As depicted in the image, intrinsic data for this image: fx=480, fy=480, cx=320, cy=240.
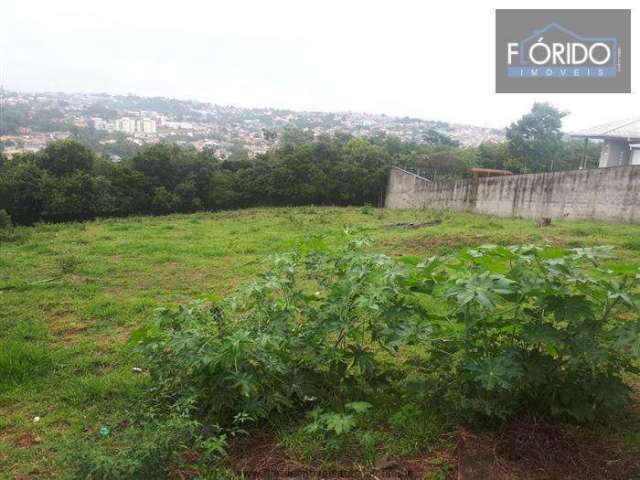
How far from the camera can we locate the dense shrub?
1.99m

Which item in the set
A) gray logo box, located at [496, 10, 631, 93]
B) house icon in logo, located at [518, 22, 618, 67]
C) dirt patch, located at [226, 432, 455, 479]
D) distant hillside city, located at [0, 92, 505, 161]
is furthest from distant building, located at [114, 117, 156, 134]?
dirt patch, located at [226, 432, 455, 479]

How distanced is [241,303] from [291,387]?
1.61ft

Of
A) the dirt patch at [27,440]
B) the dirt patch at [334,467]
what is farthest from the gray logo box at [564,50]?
the dirt patch at [27,440]

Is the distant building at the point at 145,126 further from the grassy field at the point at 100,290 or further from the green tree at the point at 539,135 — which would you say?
the grassy field at the point at 100,290

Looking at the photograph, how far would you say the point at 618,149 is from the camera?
606 inches

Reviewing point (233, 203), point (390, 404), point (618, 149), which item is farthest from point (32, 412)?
point (233, 203)

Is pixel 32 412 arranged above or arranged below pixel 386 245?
below

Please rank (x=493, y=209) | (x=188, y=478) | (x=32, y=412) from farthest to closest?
1. (x=493, y=209)
2. (x=32, y=412)
3. (x=188, y=478)

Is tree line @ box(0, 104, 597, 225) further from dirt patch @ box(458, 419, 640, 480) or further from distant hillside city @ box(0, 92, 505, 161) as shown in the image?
dirt patch @ box(458, 419, 640, 480)

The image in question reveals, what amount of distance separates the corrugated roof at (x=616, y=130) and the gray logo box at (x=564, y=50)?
267 centimetres

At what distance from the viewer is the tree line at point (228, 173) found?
1786 cm

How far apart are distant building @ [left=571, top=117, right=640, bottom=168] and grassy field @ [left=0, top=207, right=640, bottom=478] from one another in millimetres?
6227

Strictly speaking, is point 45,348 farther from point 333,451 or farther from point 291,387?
point 333,451

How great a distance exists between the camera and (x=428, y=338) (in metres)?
2.24
